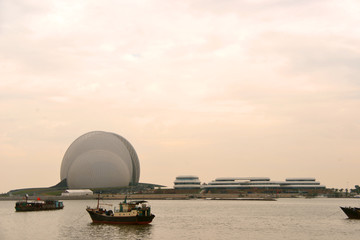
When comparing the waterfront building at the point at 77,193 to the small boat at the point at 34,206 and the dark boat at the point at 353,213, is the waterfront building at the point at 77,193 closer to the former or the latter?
the small boat at the point at 34,206

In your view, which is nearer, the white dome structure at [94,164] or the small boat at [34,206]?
the small boat at [34,206]

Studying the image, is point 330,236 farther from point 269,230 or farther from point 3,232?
point 3,232

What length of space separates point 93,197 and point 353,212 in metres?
110

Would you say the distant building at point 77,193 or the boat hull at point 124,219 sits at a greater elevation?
the distant building at point 77,193

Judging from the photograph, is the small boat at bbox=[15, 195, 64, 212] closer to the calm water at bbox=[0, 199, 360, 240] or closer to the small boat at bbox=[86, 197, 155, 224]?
the calm water at bbox=[0, 199, 360, 240]

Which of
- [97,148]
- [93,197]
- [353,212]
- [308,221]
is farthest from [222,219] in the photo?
[97,148]

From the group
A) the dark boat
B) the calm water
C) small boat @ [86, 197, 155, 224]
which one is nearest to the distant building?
the calm water

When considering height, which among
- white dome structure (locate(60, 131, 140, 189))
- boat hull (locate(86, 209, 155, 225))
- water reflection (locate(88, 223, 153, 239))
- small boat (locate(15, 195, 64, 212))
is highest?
white dome structure (locate(60, 131, 140, 189))

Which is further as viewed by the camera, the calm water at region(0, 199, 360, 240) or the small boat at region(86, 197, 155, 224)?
the small boat at region(86, 197, 155, 224)

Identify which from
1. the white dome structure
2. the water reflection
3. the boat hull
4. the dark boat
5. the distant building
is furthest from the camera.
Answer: the white dome structure

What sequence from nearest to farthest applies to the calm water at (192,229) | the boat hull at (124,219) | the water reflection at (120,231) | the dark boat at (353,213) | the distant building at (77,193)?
the water reflection at (120,231) → the calm water at (192,229) → the boat hull at (124,219) → the dark boat at (353,213) → the distant building at (77,193)

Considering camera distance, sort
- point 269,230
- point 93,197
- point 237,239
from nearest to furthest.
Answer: point 237,239 < point 269,230 < point 93,197

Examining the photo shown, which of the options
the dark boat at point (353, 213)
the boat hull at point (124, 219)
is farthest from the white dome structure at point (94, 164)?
the dark boat at point (353, 213)

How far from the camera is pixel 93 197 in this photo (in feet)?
596
